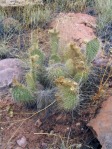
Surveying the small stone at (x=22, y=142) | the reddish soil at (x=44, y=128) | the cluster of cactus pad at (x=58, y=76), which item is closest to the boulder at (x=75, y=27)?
the cluster of cactus pad at (x=58, y=76)

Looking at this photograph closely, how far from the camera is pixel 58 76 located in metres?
3.19

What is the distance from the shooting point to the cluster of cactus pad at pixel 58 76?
303 cm

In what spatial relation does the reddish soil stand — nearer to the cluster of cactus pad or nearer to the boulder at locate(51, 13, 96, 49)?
the cluster of cactus pad

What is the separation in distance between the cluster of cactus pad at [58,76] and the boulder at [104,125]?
0.23m

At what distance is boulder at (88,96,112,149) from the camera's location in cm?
283

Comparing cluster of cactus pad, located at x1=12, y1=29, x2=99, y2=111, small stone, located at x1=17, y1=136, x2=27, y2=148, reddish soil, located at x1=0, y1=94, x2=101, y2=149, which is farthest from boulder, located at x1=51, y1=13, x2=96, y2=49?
small stone, located at x1=17, y1=136, x2=27, y2=148

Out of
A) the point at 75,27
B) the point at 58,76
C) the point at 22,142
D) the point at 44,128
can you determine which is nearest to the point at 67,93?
the point at 58,76

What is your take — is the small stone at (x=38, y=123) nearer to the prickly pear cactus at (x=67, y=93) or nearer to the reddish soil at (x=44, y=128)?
the reddish soil at (x=44, y=128)

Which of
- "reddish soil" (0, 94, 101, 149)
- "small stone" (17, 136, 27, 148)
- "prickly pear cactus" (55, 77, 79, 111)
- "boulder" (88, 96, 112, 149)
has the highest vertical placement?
"prickly pear cactus" (55, 77, 79, 111)

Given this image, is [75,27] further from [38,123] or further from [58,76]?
[38,123]

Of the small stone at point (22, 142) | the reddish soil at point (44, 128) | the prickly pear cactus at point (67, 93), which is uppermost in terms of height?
the prickly pear cactus at point (67, 93)

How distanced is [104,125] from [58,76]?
61 centimetres

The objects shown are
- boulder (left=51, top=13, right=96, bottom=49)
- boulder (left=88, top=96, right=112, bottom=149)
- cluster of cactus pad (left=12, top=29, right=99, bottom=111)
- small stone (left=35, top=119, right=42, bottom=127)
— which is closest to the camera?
boulder (left=88, top=96, right=112, bottom=149)

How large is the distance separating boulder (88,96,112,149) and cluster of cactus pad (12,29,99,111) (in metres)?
0.23
